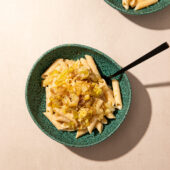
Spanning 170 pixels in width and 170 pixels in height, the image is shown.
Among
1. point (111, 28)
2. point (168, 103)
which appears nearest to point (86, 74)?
point (111, 28)

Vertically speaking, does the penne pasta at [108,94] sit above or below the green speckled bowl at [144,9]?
below

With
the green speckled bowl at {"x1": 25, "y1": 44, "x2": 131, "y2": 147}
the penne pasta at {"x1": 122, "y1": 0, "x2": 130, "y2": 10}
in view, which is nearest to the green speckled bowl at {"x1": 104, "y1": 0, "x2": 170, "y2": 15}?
the penne pasta at {"x1": 122, "y1": 0, "x2": 130, "y2": 10}

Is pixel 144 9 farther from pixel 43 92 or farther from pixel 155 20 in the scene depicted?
pixel 43 92

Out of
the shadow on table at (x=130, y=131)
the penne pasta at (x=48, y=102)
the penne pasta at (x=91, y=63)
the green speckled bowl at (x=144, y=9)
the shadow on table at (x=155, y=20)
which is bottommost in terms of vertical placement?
the shadow on table at (x=130, y=131)

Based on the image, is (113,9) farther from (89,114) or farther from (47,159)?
(47,159)

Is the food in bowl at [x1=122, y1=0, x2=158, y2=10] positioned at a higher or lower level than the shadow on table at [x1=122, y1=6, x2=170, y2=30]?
higher

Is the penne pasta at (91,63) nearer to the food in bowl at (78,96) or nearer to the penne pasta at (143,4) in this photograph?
the food in bowl at (78,96)

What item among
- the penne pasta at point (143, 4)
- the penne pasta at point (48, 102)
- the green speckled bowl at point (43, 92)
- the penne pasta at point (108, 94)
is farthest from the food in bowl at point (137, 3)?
the penne pasta at point (48, 102)

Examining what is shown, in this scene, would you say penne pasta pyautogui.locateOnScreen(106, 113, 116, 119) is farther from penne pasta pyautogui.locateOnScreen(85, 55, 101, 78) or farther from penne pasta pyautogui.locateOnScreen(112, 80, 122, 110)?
penne pasta pyautogui.locateOnScreen(85, 55, 101, 78)
